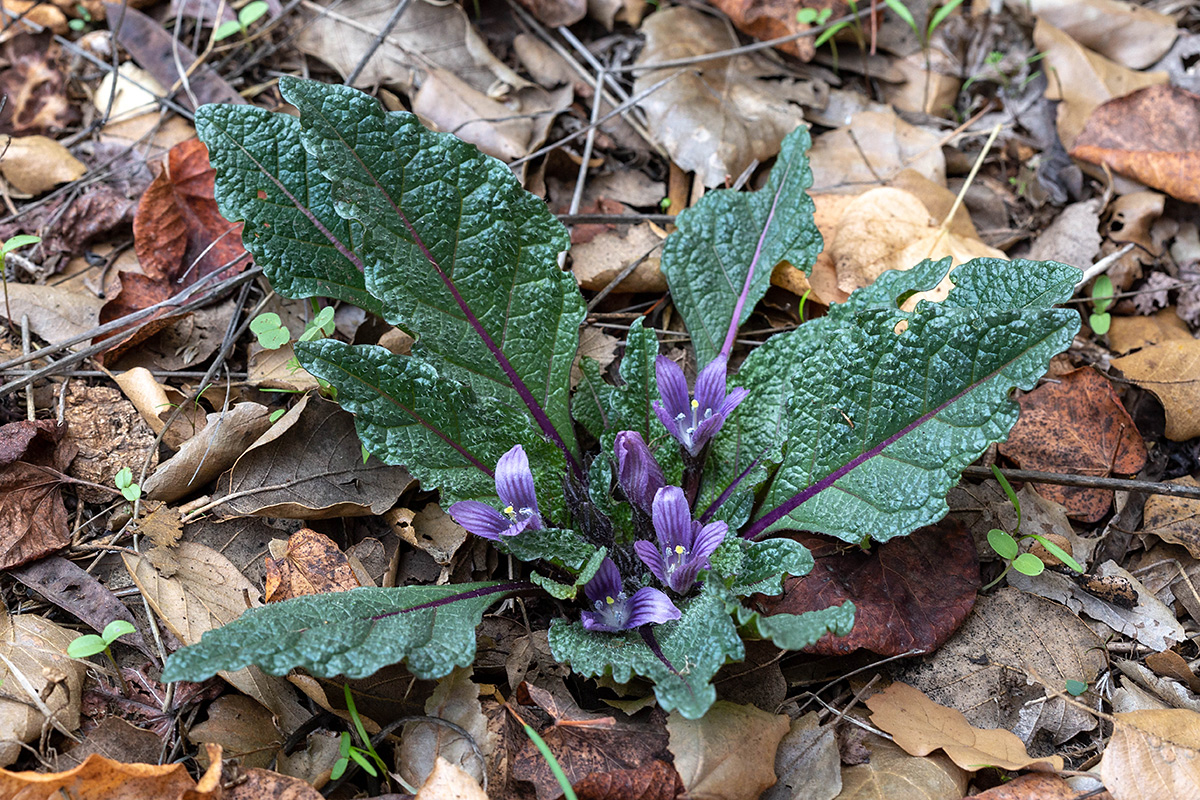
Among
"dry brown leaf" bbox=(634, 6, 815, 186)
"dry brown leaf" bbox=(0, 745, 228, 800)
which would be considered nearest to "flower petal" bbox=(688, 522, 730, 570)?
"dry brown leaf" bbox=(0, 745, 228, 800)

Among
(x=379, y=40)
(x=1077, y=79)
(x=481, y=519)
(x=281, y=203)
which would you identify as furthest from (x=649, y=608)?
(x=1077, y=79)

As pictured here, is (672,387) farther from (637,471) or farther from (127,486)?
(127,486)

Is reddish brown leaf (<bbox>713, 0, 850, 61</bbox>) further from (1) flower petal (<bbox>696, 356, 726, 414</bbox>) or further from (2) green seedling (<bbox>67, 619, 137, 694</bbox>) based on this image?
(2) green seedling (<bbox>67, 619, 137, 694</bbox>)

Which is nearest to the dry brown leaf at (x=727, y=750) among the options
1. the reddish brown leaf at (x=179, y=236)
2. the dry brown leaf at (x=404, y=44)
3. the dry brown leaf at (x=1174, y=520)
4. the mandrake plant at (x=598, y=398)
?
the mandrake plant at (x=598, y=398)

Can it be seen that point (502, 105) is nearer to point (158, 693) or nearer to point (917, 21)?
point (917, 21)

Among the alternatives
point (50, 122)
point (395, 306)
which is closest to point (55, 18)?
point (50, 122)

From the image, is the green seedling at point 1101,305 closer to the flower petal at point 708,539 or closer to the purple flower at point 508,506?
the flower petal at point 708,539
